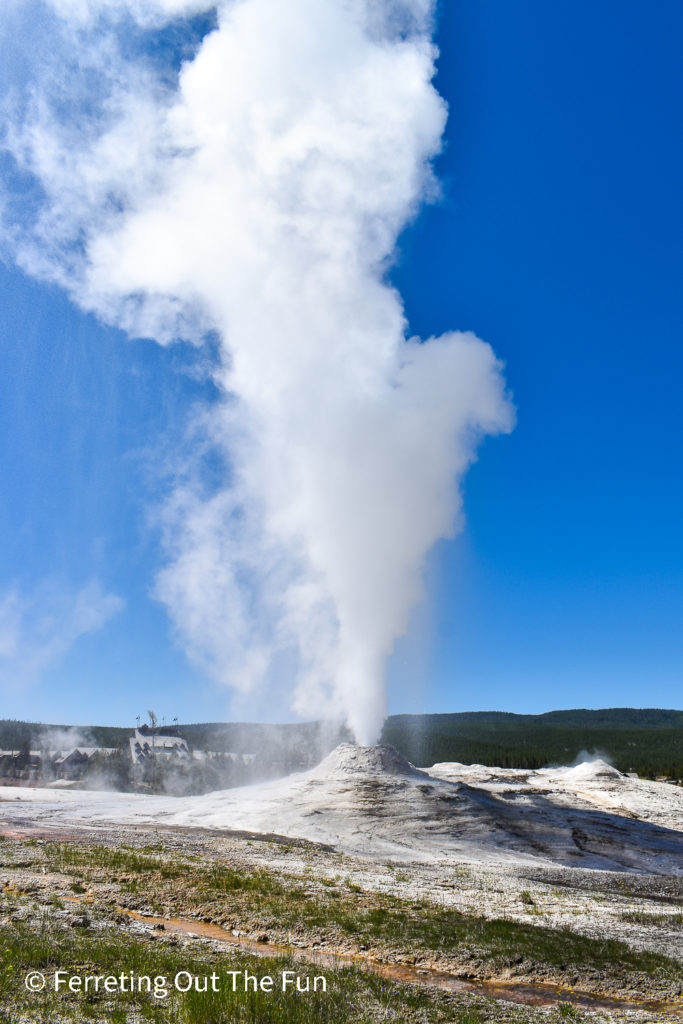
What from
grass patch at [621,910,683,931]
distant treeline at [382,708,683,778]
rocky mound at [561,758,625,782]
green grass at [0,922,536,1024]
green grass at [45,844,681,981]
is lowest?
distant treeline at [382,708,683,778]

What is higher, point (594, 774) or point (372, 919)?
point (372, 919)

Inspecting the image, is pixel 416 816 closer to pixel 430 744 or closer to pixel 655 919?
pixel 655 919

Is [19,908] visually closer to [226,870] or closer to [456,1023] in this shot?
[226,870]

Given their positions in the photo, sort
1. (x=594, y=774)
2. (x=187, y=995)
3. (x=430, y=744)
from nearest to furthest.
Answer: (x=187, y=995) < (x=594, y=774) < (x=430, y=744)

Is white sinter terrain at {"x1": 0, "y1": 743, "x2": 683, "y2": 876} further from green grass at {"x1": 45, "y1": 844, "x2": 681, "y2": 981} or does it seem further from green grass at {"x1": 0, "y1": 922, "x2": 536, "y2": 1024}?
green grass at {"x1": 0, "y1": 922, "x2": 536, "y2": 1024}

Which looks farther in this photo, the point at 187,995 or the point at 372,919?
the point at 372,919

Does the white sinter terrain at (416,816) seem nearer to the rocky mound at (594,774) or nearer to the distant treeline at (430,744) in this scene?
the rocky mound at (594,774)

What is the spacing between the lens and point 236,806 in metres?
41.2

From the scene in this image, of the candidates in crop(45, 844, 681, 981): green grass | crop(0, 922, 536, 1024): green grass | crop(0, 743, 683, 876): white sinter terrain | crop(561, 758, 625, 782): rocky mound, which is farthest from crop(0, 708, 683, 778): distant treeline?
crop(0, 922, 536, 1024): green grass

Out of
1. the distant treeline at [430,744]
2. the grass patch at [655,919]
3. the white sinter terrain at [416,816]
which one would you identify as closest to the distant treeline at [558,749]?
the distant treeline at [430,744]

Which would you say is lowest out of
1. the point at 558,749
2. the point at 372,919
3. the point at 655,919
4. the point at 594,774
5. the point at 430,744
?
the point at 558,749

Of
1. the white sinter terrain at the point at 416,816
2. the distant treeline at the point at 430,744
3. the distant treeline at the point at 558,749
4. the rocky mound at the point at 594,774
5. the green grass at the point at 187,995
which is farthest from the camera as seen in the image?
the distant treeline at the point at 558,749

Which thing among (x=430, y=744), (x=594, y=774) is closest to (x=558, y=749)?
(x=430, y=744)

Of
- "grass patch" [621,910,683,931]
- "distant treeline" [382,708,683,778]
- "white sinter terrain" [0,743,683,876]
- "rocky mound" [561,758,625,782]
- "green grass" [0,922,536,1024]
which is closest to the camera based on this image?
"green grass" [0,922,536,1024]
